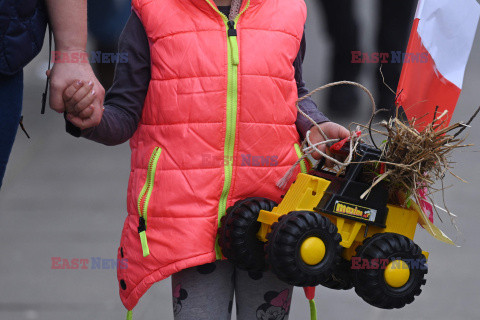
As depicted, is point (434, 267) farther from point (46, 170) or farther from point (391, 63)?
point (46, 170)

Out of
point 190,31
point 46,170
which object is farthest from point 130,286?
point 46,170

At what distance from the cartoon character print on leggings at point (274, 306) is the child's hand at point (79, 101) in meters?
0.76

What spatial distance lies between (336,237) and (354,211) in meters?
0.10

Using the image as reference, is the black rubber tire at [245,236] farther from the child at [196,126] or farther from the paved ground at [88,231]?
the paved ground at [88,231]

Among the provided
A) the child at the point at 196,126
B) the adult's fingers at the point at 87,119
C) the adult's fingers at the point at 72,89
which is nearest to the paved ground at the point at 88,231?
the child at the point at 196,126

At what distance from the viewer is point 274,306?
6.82 feet

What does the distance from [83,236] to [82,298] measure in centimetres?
82

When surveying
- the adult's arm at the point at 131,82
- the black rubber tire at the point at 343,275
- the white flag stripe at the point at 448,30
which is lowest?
the black rubber tire at the point at 343,275

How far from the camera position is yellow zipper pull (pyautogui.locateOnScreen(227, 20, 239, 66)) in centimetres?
194

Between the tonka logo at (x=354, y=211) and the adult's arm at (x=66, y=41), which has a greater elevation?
the adult's arm at (x=66, y=41)

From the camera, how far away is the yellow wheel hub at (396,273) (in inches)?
68.9

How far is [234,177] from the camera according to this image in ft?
6.47

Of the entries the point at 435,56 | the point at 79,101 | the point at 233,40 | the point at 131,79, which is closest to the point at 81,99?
the point at 79,101

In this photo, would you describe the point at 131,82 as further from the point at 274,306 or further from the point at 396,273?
the point at 396,273
